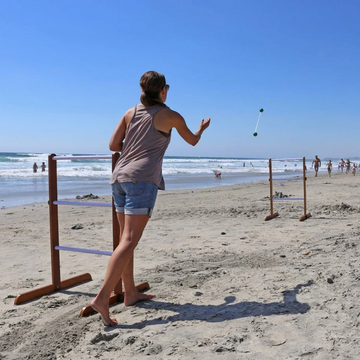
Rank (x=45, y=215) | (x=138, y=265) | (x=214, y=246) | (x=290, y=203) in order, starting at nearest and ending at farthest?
(x=138, y=265)
(x=214, y=246)
(x=45, y=215)
(x=290, y=203)

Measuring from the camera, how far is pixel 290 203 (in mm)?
10781

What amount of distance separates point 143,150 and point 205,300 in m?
1.34

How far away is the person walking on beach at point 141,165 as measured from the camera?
9.26 ft

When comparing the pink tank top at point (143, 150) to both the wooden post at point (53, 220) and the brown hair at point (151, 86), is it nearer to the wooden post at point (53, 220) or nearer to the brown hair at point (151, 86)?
the brown hair at point (151, 86)

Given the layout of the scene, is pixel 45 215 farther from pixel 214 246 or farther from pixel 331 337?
pixel 331 337

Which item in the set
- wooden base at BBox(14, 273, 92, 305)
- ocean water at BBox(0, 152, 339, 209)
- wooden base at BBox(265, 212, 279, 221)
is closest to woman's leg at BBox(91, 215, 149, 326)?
wooden base at BBox(14, 273, 92, 305)

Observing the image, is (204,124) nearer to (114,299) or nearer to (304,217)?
(114,299)

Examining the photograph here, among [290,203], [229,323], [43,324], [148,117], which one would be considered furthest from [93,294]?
[290,203]

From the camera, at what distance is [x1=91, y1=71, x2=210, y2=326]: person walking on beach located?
2.82 metres

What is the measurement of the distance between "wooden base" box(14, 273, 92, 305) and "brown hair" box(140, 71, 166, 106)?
1991 millimetres

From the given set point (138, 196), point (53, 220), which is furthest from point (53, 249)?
point (138, 196)

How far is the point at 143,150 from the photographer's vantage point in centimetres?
287

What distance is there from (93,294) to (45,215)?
6270 mm

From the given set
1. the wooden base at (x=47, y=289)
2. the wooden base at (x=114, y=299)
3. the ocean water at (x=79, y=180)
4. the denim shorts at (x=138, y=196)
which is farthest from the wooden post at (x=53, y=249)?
the ocean water at (x=79, y=180)
